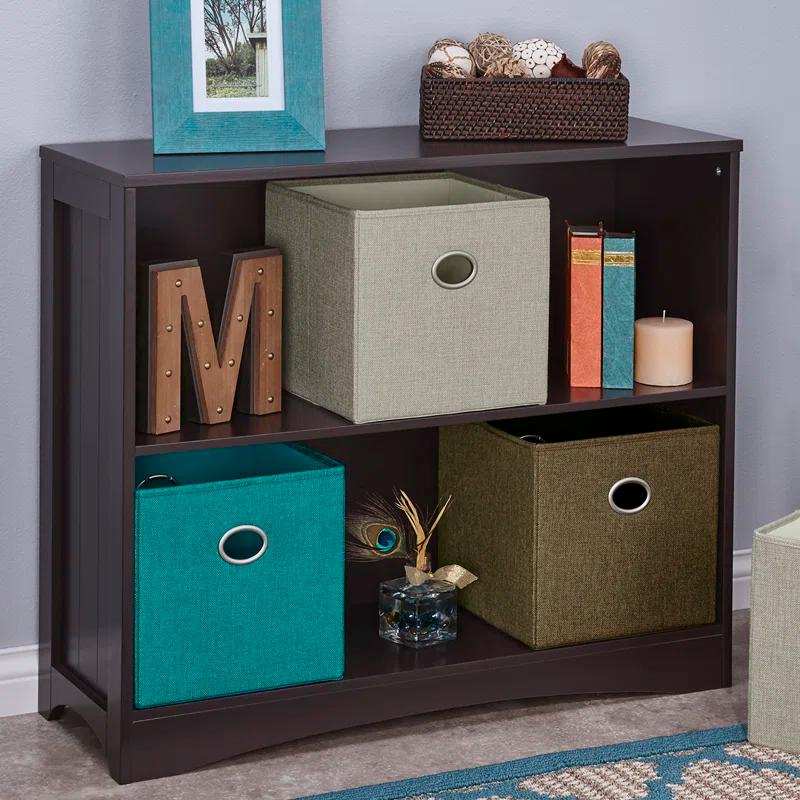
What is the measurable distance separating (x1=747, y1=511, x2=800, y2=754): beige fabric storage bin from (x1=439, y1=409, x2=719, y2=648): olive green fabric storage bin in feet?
0.72

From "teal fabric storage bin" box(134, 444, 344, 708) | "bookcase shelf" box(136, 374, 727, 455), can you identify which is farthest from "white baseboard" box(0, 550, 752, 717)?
"bookcase shelf" box(136, 374, 727, 455)

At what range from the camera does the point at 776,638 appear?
2.17 m

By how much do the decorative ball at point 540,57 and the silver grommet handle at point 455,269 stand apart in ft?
1.09

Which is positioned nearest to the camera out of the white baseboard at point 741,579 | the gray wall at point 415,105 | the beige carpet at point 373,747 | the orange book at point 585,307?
the beige carpet at point 373,747

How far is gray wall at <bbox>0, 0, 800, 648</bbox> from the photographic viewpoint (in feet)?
7.25

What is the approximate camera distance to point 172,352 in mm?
2068

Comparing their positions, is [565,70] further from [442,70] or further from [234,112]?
[234,112]

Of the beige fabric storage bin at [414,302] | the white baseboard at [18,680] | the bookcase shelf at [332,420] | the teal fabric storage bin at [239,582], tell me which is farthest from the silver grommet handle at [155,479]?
the white baseboard at [18,680]

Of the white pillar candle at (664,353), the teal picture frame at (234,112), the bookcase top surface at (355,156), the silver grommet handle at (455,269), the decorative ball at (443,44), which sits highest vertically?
the decorative ball at (443,44)

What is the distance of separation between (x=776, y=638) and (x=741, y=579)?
661 mm

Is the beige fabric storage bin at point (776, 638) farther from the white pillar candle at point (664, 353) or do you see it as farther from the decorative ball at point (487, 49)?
the decorative ball at point (487, 49)

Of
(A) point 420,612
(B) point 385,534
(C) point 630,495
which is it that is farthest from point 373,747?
(C) point 630,495

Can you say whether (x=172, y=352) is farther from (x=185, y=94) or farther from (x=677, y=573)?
(x=677, y=573)

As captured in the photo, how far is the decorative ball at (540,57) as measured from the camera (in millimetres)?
2332
